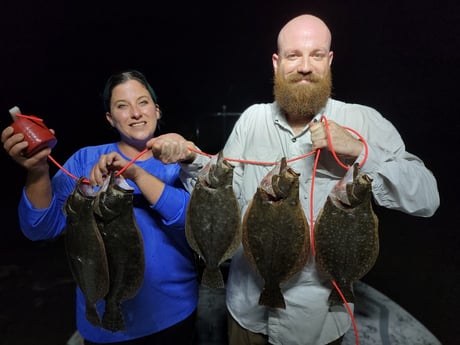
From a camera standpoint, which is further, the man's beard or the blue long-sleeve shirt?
the blue long-sleeve shirt

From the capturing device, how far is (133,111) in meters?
1.27

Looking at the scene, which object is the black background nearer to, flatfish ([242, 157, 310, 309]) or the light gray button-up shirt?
the light gray button-up shirt

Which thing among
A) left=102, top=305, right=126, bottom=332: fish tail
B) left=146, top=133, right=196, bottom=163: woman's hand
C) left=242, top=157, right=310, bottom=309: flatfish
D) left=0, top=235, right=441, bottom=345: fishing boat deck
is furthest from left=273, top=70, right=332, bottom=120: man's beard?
left=0, top=235, right=441, bottom=345: fishing boat deck

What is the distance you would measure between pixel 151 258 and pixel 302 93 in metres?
1.03

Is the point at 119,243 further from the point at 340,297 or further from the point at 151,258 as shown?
the point at 340,297

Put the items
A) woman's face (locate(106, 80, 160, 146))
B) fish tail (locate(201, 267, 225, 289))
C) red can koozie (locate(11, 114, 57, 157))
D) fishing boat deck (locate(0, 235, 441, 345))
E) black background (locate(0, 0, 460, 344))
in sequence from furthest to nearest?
black background (locate(0, 0, 460, 344)) < fishing boat deck (locate(0, 235, 441, 345)) < woman's face (locate(106, 80, 160, 146)) < fish tail (locate(201, 267, 225, 289)) < red can koozie (locate(11, 114, 57, 157))

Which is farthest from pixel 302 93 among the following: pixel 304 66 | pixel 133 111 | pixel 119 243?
pixel 119 243

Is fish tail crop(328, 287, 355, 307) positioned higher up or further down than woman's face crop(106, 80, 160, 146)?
further down

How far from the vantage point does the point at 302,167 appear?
1256 mm

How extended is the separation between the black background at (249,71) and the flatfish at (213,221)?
1964 millimetres

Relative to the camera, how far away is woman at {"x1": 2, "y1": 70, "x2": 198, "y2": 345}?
3.90ft

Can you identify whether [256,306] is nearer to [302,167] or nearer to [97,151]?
[302,167]

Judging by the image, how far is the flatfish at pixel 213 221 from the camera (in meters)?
1.08

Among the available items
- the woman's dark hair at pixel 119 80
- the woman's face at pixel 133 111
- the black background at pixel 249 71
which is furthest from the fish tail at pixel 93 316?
Result: the black background at pixel 249 71
